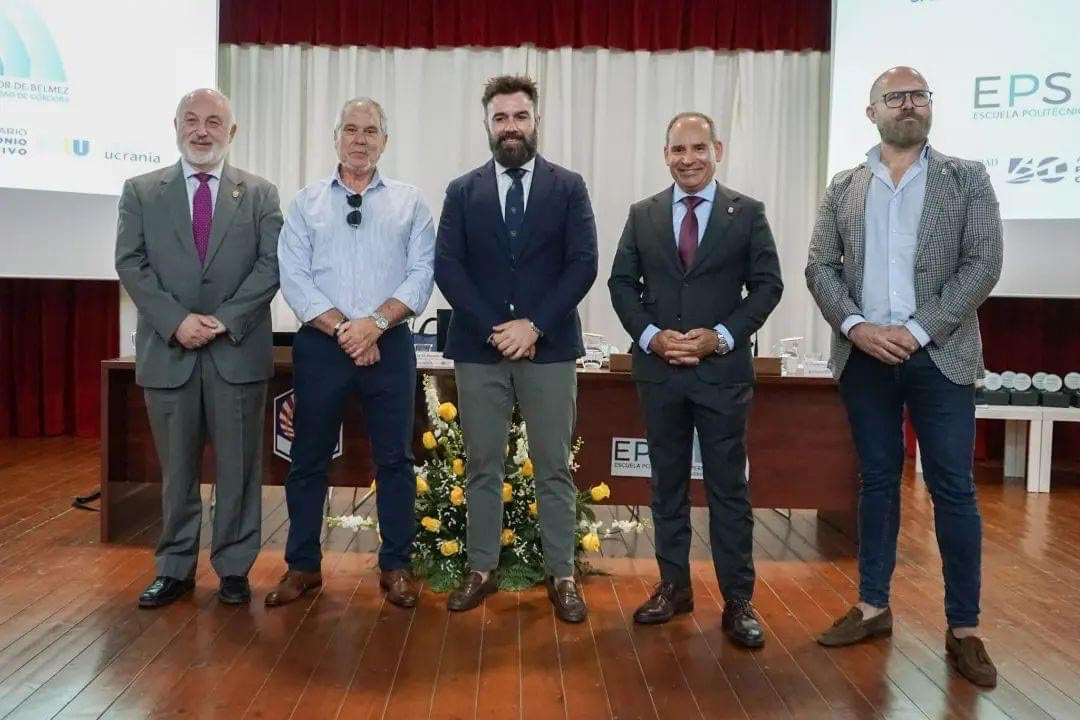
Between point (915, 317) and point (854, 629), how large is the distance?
93cm

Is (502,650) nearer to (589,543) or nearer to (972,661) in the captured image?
(589,543)

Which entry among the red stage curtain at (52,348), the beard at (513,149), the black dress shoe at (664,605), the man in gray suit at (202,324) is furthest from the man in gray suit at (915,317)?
the red stage curtain at (52,348)

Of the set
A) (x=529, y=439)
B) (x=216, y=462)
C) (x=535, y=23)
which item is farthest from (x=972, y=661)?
(x=535, y=23)

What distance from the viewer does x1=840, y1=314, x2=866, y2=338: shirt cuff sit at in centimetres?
263

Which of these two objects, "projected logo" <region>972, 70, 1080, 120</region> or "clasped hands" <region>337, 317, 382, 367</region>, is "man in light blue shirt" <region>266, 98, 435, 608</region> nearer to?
"clasped hands" <region>337, 317, 382, 367</region>

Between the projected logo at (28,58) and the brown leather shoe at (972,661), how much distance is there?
17.0 ft

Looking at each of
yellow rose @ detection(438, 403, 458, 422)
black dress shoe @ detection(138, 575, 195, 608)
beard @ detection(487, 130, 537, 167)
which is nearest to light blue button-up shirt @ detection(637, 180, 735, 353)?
beard @ detection(487, 130, 537, 167)

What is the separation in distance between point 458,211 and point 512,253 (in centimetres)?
22

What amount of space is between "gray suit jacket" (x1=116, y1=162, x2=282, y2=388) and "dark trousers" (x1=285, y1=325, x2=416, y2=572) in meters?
0.18

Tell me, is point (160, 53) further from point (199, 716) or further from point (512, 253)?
point (199, 716)

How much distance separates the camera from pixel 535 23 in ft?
21.5

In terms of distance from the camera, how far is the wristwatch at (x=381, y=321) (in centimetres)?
298

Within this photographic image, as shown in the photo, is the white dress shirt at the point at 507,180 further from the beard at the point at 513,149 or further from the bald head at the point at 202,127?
the bald head at the point at 202,127

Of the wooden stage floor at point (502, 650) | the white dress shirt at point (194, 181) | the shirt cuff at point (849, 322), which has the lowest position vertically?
A: the wooden stage floor at point (502, 650)
